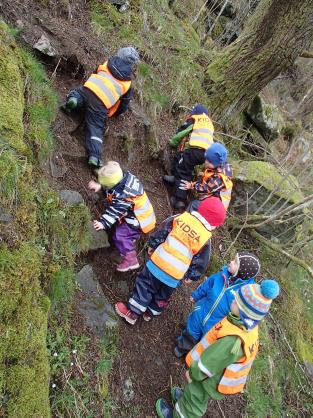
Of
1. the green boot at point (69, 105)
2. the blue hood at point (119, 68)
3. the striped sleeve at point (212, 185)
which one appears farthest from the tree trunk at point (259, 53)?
→ the green boot at point (69, 105)

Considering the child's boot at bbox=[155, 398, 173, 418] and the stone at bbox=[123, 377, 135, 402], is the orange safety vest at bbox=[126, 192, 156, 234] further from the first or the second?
the child's boot at bbox=[155, 398, 173, 418]

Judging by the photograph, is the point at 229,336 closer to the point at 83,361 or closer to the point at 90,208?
the point at 83,361

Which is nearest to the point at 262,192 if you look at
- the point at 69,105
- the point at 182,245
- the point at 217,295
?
the point at 217,295

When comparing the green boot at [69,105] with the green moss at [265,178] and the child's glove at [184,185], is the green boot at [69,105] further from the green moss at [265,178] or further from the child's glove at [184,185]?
the green moss at [265,178]

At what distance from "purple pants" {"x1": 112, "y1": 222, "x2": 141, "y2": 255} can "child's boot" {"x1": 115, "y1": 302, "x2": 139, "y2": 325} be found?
63 centimetres

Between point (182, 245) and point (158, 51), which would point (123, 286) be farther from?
point (158, 51)

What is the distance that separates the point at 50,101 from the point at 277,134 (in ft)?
23.1

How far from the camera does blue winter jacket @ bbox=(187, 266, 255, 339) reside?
4137mm

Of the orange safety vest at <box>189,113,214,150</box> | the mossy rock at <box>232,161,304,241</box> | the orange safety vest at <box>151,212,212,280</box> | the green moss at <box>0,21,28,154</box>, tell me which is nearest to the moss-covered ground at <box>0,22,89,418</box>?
the green moss at <box>0,21,28,154</box>

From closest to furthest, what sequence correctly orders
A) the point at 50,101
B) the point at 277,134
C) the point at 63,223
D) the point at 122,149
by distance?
the point at 63,223 < the point at 50,101 < the point at 122,149 < the point at 277,134

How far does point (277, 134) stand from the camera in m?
9.93

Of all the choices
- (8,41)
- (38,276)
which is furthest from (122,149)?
(38,276)

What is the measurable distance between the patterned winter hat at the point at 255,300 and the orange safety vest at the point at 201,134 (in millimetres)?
2932

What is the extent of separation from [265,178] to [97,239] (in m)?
3.93
